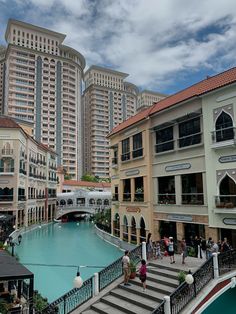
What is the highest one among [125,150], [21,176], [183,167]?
[125,150]

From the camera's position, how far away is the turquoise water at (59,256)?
58.2ft

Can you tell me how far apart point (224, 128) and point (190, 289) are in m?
9.39

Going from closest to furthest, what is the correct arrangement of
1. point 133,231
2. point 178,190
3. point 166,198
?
1. point 178,190
2. point 166,198
3. point 133,231

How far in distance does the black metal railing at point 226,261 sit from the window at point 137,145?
40.0 feet

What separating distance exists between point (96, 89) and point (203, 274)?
111963 mm

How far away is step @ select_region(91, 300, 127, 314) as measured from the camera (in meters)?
10.9

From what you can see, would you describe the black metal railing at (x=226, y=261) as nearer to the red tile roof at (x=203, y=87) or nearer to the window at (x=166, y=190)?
the window at (x=166, y=190)

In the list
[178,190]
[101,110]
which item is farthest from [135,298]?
[101,110]

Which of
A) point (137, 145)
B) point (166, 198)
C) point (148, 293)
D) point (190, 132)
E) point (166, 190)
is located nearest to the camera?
point (148, 293)

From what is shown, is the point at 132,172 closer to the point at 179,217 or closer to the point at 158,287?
the point at 179,217

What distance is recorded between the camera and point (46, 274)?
20.0 meters

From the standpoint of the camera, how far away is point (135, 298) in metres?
11.4

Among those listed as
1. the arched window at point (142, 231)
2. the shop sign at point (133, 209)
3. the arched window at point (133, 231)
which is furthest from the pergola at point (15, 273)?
the arched window at point (133, 231)

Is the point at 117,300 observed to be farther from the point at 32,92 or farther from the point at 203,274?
the point at 32,92
